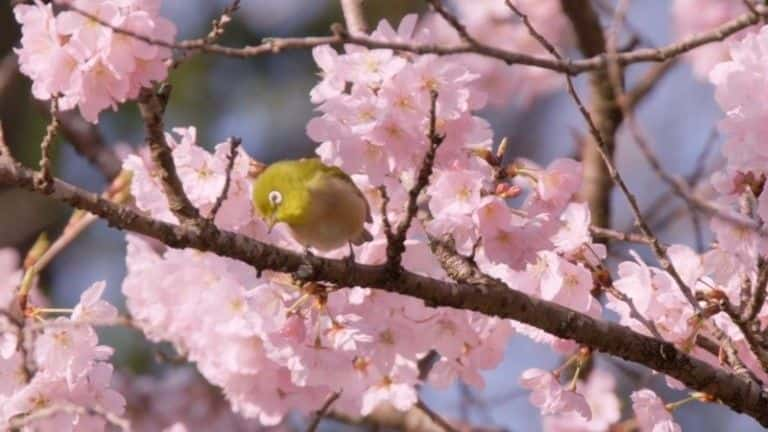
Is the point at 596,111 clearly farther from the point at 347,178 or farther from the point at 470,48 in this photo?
the point at 470,48

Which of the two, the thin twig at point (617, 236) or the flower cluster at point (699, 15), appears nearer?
the thin twig at point (617, 236)

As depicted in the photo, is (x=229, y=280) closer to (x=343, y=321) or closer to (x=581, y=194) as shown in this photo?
(x=343, y=321)

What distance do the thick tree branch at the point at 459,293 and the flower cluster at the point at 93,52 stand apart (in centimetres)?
31

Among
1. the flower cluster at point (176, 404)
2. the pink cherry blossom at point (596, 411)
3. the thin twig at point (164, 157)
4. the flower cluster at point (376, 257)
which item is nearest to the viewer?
the thin twig at point (164, 157)

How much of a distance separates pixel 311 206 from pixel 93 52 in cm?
50

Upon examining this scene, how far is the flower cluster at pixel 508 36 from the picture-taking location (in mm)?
5305

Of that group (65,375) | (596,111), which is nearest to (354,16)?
(65,375)

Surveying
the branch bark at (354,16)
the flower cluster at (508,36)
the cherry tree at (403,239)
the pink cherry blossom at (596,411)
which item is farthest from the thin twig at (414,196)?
the flower cluster at (508,36)

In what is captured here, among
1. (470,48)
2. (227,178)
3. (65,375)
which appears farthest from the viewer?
(65,375)

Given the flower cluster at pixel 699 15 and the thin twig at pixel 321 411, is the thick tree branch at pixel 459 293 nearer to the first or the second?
the thin twig at pixel 321 411

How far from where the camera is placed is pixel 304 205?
2.48 metres

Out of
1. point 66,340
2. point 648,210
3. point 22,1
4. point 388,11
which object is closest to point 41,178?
point 22,1

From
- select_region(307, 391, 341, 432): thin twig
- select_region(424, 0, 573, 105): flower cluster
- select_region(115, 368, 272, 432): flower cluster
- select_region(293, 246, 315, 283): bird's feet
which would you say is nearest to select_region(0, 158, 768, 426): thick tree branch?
select_region(293, 246, 315, 283): bird's feet

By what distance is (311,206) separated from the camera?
2.48 meters
